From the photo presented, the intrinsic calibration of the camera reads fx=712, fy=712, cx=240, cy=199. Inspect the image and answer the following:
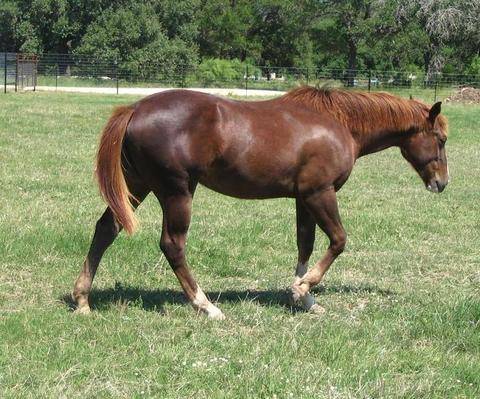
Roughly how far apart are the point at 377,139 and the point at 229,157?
1.43 m

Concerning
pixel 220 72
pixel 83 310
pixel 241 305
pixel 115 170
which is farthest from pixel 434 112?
pixel 220 72

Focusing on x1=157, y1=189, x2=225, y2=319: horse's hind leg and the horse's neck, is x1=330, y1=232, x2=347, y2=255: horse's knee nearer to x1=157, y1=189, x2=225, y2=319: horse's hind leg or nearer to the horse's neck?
the horse's neck

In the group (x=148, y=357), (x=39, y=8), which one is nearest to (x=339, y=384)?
(x=148, y=357)

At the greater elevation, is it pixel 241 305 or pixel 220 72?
pixel 220 72

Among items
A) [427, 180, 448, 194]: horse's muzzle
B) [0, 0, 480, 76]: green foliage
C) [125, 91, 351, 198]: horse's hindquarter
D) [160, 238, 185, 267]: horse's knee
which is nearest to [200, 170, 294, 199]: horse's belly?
[125, 91, 351, 198]: horse's hindquarter

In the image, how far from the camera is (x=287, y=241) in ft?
25.7

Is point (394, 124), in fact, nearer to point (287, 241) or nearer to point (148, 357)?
point (287, 241)

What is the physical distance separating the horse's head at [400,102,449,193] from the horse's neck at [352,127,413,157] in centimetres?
9

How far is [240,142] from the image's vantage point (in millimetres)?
5297

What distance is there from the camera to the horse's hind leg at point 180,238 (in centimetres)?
517

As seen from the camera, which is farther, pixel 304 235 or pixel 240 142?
pixel 304 235

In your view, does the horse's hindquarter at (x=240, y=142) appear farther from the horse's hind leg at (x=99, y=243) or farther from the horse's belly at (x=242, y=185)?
the horse's hind leg at (x=99, y=243)

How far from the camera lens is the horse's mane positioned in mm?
5793

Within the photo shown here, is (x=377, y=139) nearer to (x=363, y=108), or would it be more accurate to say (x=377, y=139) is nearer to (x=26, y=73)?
(x=363, y=108)
